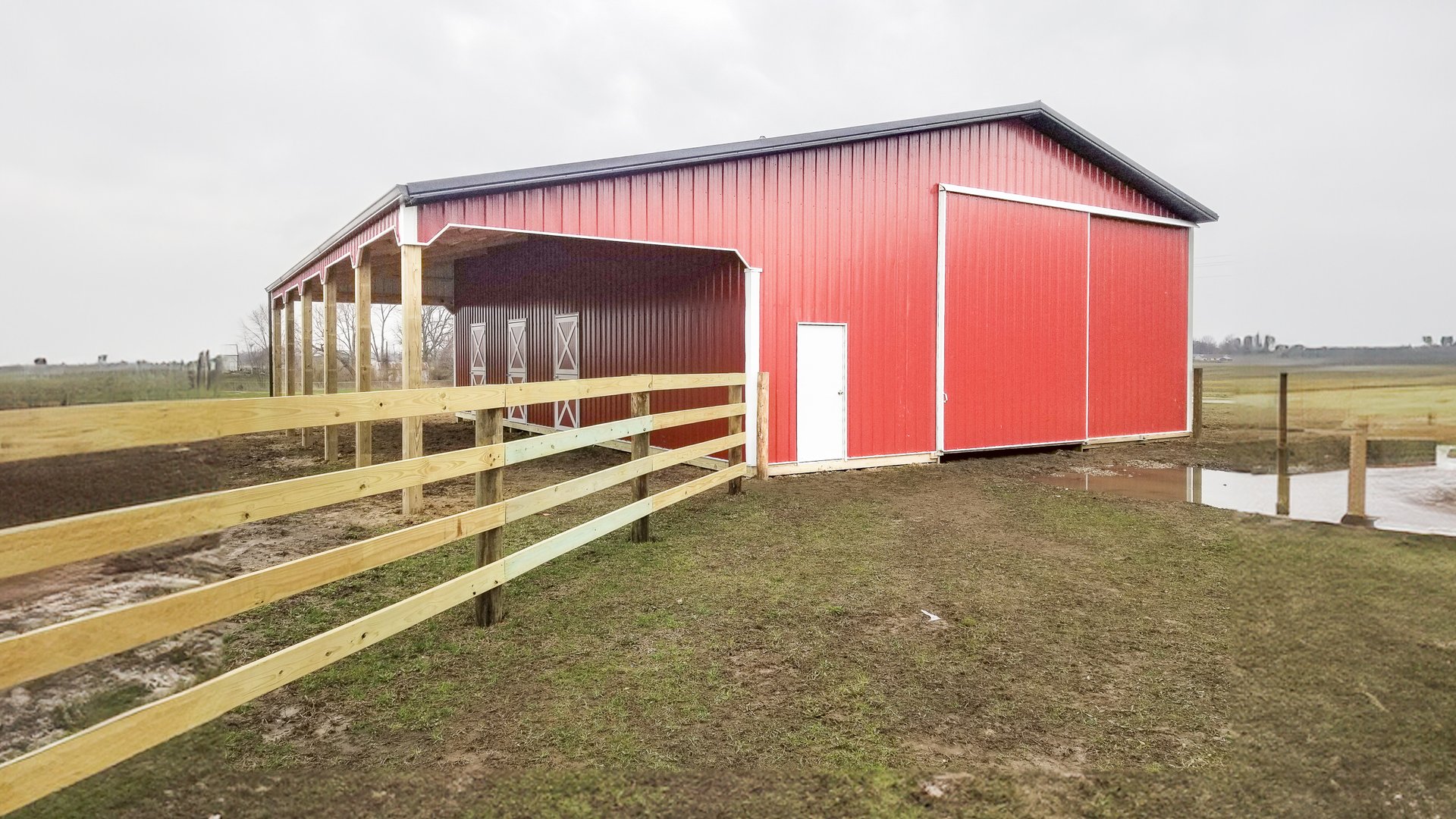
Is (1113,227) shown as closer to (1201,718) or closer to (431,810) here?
(1201,718)

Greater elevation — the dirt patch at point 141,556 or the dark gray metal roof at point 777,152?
the dark gray metal roof at point 777,152

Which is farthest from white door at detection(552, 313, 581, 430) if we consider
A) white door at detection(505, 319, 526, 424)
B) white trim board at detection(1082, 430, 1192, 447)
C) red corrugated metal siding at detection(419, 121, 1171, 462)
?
white trim board at detection(1082, 430, 1192, 447)

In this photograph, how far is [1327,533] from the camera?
650 cm

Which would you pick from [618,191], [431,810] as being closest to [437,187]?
[618,191]

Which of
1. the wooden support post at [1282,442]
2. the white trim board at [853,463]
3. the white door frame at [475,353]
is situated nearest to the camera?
the wooden support post at [1282,442]

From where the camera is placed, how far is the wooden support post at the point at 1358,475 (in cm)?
699

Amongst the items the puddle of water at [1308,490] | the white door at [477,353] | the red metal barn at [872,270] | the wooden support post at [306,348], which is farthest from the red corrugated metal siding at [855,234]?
the white door at [477,353]

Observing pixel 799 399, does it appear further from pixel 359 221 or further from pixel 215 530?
pixel 215 530

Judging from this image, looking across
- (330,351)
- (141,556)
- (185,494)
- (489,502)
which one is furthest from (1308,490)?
(185,494)

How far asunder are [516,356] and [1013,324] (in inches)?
385

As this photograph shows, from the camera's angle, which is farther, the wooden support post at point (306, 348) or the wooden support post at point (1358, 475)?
the wooden support post at point (306, 348)

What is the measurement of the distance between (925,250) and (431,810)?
993 centimetres

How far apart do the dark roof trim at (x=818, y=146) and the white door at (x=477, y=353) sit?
10468mm

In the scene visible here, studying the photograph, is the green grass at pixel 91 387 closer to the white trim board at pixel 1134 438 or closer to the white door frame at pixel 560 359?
the white door frame at pixel 560 359
